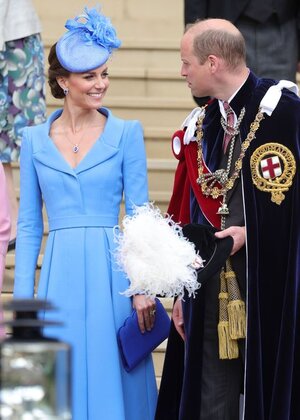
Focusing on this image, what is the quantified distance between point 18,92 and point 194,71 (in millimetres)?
2121

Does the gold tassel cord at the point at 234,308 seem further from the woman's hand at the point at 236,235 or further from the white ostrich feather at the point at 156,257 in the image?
the white ostrich feather at the point at 156,257

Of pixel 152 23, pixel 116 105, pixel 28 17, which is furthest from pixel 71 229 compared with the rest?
pixel 152 23

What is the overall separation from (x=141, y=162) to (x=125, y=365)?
75cm

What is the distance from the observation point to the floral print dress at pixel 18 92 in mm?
6223

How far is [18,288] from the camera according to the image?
4488 mm

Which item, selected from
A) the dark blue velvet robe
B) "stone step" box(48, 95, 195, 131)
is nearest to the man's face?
the dark blue velvet robe

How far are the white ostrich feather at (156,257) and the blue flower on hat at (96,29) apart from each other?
829mm

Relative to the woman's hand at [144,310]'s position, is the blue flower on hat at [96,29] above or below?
above

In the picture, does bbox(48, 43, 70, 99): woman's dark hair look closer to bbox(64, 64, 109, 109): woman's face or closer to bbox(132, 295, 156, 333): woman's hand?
bbox(64, 64, 109, 109): woman's face

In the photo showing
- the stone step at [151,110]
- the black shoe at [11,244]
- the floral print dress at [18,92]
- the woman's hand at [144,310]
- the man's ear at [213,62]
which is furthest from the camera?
the stone step at [151,110]

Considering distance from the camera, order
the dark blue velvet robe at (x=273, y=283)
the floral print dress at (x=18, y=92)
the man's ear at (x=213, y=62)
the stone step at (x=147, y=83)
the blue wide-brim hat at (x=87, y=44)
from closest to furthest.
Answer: the dark blue velvet robe at (x=273, y=283), the man's ear at (x=213, y=62), the blue wide-brim hat at (x=87, y=44), the floral print dress at (x=18, y=92), the stone step at (x=147, y=83)

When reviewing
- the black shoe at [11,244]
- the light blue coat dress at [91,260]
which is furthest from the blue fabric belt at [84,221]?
the black shoe at [11,244]

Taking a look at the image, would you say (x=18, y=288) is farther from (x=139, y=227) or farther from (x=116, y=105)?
(x=116, y=105)

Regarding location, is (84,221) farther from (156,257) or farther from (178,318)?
(156,257)
